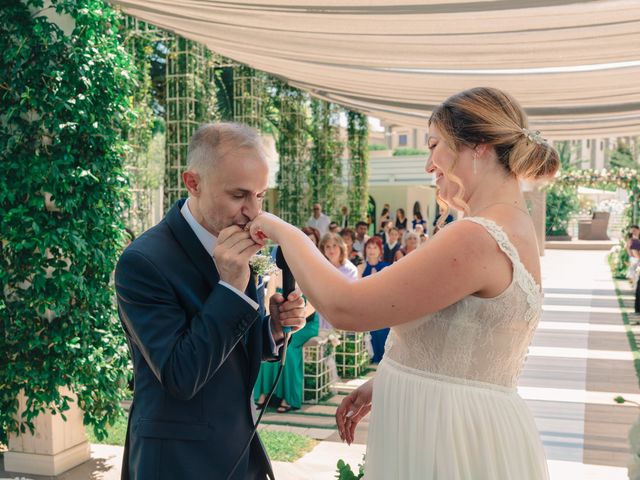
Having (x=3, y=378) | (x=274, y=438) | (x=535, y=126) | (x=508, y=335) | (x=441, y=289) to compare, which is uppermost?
(x=535, y=126)

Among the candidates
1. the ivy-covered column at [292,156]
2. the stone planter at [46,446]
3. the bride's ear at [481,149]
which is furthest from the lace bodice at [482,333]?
the ivy-covered column at [292,156]

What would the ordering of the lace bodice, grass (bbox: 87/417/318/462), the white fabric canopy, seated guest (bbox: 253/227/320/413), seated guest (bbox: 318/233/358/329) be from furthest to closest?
1. seated guest (bbox: 318/233/358/329)
2. seated guest (bbox: 253/227/320/413)
3. grass (bbox: 87/417/318/462)
4. the white fabric canopy
5. the lace bodice

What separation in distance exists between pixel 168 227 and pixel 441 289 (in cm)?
82

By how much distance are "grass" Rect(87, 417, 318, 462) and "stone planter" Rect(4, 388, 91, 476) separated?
34 cm

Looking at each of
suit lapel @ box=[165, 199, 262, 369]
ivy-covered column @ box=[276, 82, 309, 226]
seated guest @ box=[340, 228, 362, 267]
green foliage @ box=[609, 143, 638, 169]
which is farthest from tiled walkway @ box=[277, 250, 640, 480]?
green foliage @ box=[609, 143, 638, 169]

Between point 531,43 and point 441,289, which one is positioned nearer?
point 441,289

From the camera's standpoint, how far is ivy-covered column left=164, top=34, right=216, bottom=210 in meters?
11.1

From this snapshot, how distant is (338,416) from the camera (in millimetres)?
2133

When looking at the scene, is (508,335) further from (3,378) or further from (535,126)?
(535,126)

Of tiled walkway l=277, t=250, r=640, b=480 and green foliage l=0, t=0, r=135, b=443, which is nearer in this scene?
green foliage l=0, t=0, r=135, b=443

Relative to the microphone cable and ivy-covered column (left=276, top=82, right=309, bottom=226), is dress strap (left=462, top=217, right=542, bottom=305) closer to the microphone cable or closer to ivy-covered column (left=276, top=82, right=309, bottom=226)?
the microphone cable

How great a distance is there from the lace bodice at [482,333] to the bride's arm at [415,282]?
0.05 metres

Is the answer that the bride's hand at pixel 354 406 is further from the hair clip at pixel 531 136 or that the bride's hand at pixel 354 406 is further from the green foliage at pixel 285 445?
the green foliage at pixel 285 445

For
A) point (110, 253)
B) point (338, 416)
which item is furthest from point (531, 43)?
point (338, 416)
